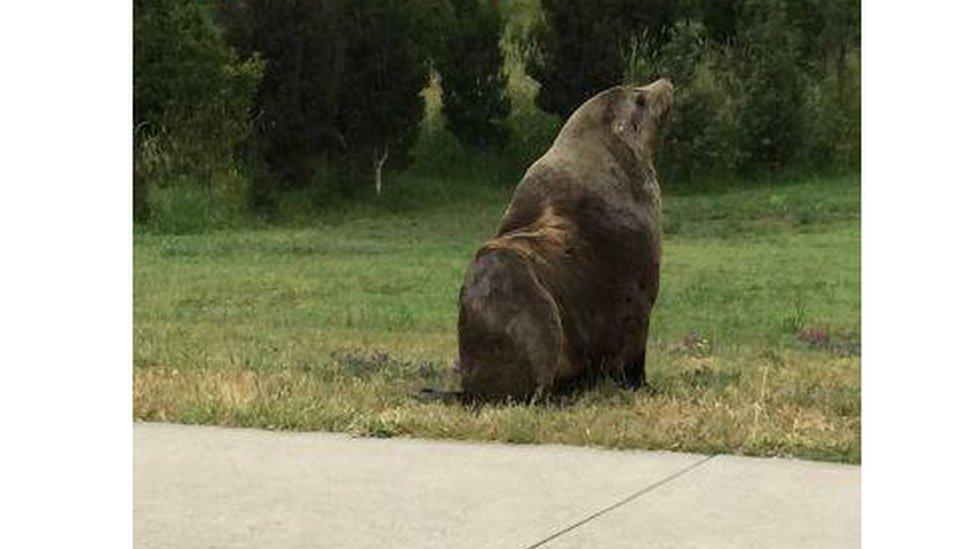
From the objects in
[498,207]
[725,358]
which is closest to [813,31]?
[498,207]

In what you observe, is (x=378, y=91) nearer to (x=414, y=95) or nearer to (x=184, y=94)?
(x=414, y=95)

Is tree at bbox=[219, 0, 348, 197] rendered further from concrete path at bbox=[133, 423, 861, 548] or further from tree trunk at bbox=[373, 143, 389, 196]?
concrete path at bbox=[133, 423, 861, 548]

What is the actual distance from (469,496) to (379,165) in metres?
14.7

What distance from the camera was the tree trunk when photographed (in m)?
19.6

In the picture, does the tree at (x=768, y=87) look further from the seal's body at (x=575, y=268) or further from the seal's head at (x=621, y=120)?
the seal's body at (x=575, y=268)

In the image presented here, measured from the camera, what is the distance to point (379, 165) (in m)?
19.8

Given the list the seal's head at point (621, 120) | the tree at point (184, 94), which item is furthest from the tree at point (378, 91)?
the seal's head at point (621, 120)

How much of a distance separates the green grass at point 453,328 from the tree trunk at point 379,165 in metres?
0.40

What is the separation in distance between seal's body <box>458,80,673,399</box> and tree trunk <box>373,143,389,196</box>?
1184cm

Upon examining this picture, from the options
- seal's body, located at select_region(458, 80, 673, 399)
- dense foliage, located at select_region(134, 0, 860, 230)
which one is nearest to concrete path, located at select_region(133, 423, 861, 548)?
seal's body, located at select_region(458, 80, 673, 399)

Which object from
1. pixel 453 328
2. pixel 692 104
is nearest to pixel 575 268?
pixel 453 328
